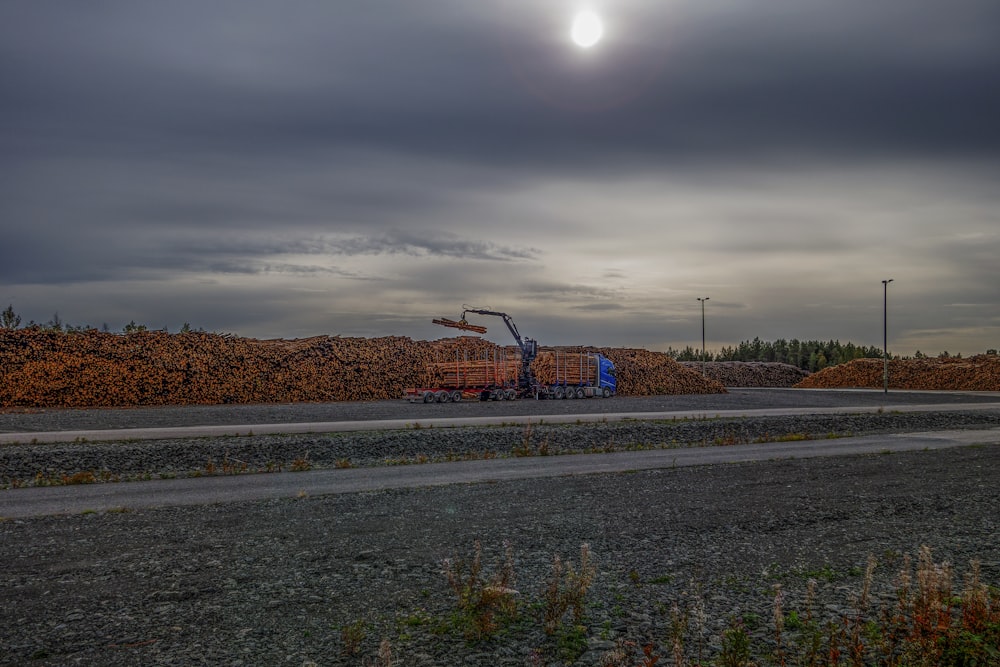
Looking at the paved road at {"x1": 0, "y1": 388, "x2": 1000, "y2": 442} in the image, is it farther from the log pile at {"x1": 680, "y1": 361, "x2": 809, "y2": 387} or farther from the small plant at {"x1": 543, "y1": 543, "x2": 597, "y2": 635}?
the log pile at {"x1": 680, "y1": 361, "x2": 809, "y2": 387}

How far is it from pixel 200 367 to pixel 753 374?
4917 centimetres

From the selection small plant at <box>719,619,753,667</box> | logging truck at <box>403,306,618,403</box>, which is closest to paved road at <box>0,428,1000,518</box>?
small plant at <box>719,619,753,667</box>

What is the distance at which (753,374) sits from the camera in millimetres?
68250

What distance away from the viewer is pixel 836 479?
13.6 m

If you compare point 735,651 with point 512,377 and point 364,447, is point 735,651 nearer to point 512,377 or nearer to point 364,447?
point 364,447

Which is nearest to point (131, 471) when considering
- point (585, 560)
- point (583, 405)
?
point (585, 560)

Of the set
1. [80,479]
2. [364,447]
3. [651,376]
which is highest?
[651,376]

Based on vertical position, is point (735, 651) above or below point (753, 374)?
below

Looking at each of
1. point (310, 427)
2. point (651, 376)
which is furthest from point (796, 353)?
point (310, 427)

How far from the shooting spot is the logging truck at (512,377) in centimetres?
3669

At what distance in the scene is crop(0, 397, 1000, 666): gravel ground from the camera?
575 centimetres

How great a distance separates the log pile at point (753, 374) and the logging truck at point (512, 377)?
27.7 metres

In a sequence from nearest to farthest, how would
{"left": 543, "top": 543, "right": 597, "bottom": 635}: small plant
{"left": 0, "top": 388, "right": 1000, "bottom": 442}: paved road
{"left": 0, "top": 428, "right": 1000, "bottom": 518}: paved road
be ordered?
{"left": 543, "top": 543, "right": 597, "bottom": 635}: small plant → {"left": 0, "top": 428, "right": 1000, "bottom": 518}: paved road → {"left": 0, "top": 388, "right": 1000, "bottom": 442}: paved road

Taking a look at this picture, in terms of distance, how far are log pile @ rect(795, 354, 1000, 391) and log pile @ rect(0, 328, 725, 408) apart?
32011 mm
